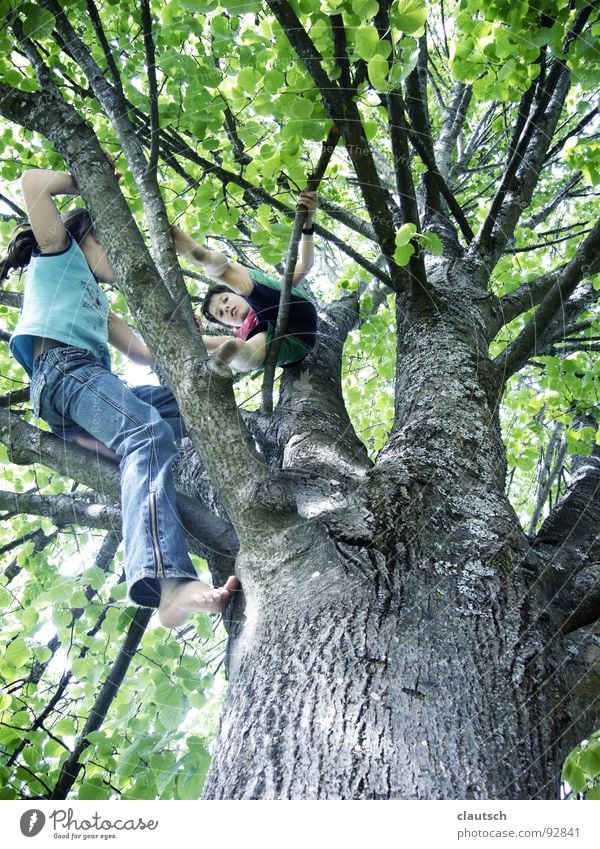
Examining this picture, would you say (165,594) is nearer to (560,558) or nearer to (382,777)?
(382,777)

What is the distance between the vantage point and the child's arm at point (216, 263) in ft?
8.57

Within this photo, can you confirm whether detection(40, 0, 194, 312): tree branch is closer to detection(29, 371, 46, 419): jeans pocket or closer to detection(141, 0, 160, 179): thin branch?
detection(141, 0, 160, 179): thin branch

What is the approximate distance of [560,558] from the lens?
1.67m

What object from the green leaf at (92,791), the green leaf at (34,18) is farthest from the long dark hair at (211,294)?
the green leaf at (92,791)

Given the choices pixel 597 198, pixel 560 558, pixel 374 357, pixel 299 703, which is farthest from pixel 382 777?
pixel 597 198

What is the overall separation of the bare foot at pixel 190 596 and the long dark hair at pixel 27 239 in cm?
133

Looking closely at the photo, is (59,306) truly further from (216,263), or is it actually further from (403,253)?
(403,253)

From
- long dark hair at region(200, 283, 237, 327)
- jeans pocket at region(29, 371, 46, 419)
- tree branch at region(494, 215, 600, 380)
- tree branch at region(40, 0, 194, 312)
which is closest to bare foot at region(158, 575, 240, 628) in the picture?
tree branch at region(40, 0, 194, 312)

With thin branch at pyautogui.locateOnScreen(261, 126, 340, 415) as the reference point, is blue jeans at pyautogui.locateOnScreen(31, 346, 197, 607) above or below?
below

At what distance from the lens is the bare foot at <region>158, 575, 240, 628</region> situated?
1548 mm

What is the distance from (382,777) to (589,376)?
2625mm

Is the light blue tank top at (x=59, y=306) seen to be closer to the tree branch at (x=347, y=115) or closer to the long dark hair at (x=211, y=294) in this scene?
Answer: the long dark hair at (x=211, y=294)

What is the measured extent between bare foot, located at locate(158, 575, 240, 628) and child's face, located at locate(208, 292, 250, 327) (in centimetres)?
155
